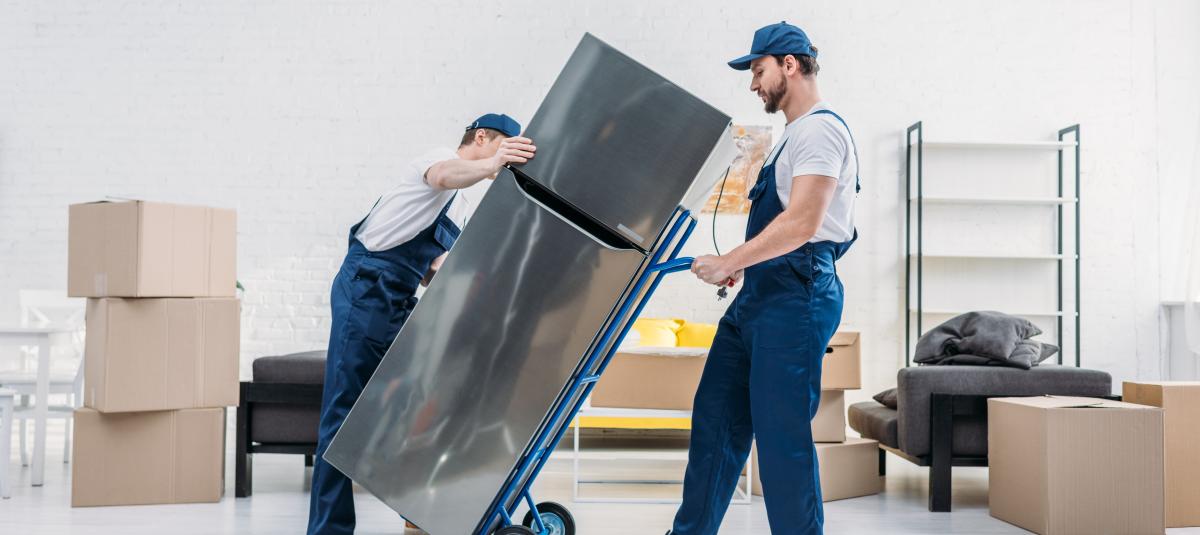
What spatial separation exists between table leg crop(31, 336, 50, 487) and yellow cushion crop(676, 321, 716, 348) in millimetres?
2805

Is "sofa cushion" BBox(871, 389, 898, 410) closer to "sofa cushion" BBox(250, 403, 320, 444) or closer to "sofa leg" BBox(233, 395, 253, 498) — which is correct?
"sofa cushion" BBox(250, 403, 320, 444)

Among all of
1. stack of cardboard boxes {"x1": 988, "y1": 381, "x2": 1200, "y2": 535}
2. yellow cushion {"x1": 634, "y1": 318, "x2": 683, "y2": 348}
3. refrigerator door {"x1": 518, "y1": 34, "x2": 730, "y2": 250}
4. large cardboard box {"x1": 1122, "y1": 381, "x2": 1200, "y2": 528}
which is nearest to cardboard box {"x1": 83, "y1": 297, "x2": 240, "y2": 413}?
refrigerator door {"x1": 518, "y1": 34, "x2": 730, "y2": 250}

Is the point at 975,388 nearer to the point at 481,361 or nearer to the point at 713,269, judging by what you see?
the point at 713,269

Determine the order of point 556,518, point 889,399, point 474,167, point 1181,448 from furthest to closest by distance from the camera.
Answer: point 889,399, point 1181,448, point 556,518, point 474,167

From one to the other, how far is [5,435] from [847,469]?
3.08m

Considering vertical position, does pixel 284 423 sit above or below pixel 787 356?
below

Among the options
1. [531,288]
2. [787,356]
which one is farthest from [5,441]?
[787,356]

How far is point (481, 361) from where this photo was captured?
1.91 meters

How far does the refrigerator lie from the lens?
1.81 m

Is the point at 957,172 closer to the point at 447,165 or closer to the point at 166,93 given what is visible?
the point at 447,165

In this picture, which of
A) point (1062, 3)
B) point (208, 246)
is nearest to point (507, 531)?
point (208, 246)

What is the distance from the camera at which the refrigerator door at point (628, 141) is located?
71.1 inches

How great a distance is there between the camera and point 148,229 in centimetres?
306

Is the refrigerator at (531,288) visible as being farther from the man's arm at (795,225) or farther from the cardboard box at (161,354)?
the cardboard box at (161,354)
